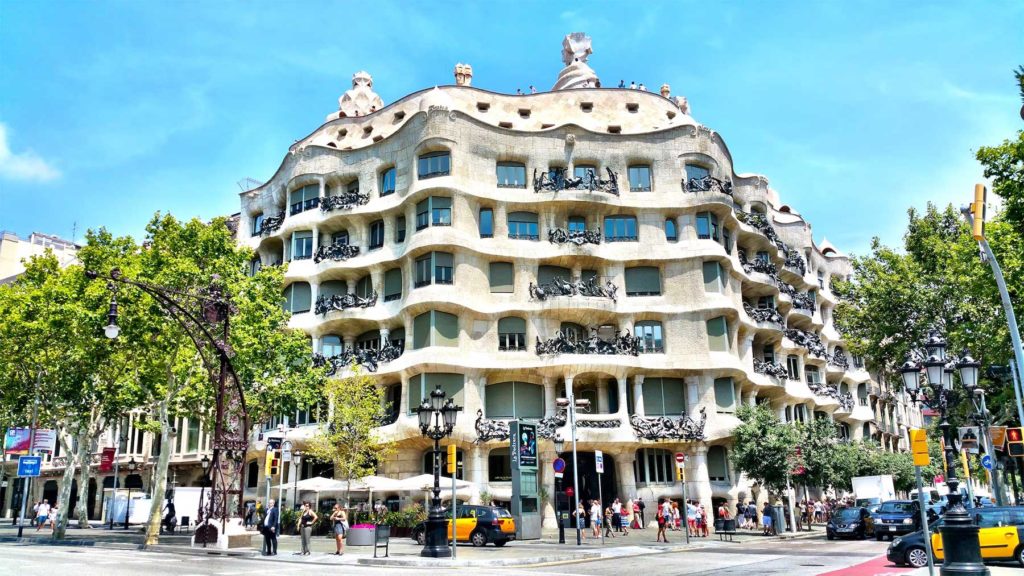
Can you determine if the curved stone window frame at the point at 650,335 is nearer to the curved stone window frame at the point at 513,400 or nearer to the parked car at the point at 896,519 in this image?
the curved stone window frame at the point at 513,400

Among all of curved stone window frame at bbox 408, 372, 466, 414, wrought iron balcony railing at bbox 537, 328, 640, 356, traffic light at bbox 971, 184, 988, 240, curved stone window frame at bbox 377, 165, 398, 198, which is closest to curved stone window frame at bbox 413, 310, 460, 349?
curved stone window frame at bbox 408, 372, 466, 414

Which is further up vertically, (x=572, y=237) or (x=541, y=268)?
(x=572, y=237)

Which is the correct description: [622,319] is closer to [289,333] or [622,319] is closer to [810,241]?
[289,333]

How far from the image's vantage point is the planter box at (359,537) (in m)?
29.8

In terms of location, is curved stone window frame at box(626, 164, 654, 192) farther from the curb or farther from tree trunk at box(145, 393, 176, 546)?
tree trunk at box(145, 393, 176, 546)

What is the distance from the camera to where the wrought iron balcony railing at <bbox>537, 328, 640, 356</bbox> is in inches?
1662

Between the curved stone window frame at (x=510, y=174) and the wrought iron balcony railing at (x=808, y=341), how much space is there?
72.2 feet

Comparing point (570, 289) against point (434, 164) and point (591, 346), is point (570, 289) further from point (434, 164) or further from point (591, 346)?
point (434, 164)

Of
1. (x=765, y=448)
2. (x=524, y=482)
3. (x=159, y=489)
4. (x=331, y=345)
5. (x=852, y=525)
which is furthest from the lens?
(x=331, y=345)

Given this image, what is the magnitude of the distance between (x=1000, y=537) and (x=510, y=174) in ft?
103

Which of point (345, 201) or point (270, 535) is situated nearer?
point (270, 535)

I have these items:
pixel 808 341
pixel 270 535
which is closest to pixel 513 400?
pixel 270 535

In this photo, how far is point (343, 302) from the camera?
4488cm

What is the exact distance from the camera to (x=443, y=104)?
45.0 meters
